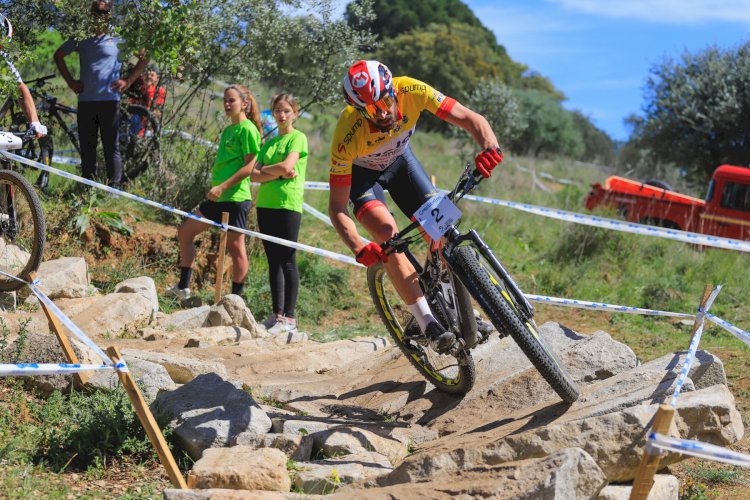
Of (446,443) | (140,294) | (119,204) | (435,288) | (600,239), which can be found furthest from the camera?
(600,239)

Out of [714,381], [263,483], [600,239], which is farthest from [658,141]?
[263,483]

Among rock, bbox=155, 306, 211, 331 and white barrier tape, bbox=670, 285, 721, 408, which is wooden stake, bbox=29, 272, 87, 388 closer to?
rock, bbox=155, 306, 211, 331

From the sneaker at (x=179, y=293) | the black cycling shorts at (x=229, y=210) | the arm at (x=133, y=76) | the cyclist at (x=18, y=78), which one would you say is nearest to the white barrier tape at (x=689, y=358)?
the black cycling shorts at (x=229, y=210)

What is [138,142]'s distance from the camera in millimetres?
9836

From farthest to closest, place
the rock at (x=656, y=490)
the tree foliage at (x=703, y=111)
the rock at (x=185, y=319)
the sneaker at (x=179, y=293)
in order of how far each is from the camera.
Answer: the tree foliage at (x=703, y=111) < the sneaker at (x=179, y=293) < the rock at (x=185, y=319) < the rock at (x=656, y=490)

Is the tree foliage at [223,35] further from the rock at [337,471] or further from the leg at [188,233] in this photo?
the rock at [337,471]

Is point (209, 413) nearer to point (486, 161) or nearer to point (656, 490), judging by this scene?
point (486, 161)

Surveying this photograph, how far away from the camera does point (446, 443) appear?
4461 mm

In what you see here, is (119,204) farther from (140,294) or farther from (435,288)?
(435,288)

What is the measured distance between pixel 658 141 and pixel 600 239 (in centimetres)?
1268

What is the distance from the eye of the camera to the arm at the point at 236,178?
7562 millimetres

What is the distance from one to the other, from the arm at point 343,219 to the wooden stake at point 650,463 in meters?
2.11

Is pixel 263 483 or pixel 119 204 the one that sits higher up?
pixel 119 204

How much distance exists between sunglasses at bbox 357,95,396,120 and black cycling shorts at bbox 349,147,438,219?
44 centimetres
